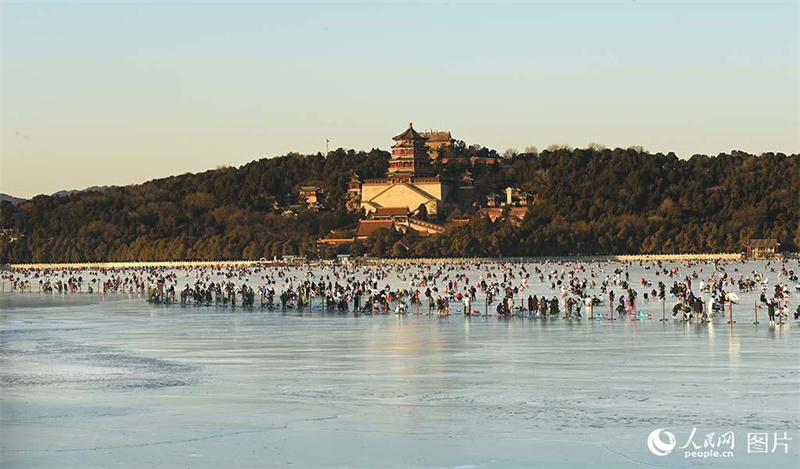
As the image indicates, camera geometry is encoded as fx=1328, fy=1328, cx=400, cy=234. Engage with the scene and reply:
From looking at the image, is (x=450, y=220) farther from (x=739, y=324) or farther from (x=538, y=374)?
(x=538, y=374)

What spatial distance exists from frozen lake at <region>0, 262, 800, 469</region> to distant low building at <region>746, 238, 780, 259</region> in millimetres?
104765

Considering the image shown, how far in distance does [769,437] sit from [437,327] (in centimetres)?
2221

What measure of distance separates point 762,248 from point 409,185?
59.0 metres

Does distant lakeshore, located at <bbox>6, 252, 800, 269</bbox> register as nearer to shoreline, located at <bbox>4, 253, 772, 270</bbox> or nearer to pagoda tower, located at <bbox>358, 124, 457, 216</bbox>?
shoreline, located at <bbox>4, 253, 772, 270</bbox>

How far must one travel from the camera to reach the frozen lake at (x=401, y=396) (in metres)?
17.7

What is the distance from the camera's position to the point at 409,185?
186875mm

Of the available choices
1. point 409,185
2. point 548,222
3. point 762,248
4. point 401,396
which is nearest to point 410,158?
point 409,185

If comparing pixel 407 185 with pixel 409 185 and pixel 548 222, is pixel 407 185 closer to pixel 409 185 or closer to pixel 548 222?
pixel 409 185

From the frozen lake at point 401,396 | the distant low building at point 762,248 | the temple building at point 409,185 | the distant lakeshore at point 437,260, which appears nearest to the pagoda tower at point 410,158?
the temple building at point 409,185

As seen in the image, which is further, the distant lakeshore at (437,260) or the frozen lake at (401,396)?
the distant lakeshore at (437,260)

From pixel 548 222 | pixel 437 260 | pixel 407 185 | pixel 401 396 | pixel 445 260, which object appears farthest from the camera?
pixel 407 185

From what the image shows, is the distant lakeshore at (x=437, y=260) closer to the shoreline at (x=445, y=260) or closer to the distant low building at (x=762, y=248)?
the shoreline at (x=445, y=260)

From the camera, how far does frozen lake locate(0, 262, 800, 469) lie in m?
17.7

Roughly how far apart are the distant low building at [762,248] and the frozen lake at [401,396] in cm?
10477
